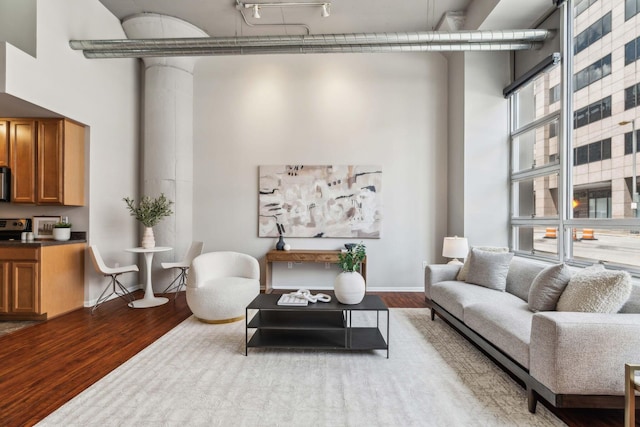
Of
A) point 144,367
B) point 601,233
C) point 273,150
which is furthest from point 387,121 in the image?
point 144,367

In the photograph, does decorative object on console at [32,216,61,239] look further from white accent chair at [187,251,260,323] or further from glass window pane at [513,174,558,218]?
glass window pane at [513,174,558,218]

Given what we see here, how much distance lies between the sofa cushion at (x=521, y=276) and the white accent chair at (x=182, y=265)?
433 cm

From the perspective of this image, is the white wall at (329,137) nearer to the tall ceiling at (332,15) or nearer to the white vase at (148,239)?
the tall ceiling at (332,15)

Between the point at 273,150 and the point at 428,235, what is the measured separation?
308 cm

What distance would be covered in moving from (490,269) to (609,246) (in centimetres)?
111

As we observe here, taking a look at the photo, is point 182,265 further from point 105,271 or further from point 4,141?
point 4,141

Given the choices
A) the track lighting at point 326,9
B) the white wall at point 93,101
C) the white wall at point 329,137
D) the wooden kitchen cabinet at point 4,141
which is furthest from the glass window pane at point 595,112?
the wooden kitchen cabinet at point 4,141

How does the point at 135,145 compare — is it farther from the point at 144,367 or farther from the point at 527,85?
the point at 527,85

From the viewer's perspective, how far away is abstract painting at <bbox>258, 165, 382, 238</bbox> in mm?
5605

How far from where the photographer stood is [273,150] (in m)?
5.71

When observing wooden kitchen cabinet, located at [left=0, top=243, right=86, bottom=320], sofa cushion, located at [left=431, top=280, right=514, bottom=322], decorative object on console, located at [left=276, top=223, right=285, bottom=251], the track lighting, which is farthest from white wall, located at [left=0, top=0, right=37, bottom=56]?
sofa cushion, located at [left=431, top=280, right=514, bottom=322]

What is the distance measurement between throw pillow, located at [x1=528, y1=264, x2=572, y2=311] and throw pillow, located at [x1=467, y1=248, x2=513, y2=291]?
0.79 meters

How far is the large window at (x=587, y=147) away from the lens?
3033mm

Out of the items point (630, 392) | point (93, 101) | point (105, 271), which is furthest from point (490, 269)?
point (93, 101)
